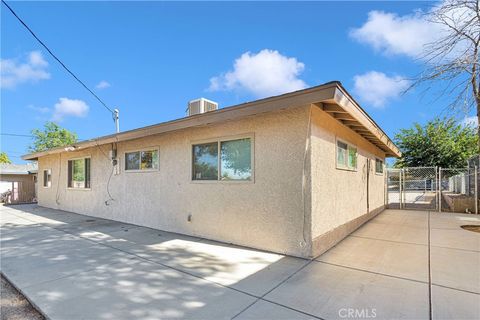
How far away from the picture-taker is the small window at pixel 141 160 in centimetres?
725

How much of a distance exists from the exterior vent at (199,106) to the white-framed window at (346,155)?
3417mm

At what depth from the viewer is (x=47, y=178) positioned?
42.2 ft

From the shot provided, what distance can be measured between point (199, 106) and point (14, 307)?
16.8 ft

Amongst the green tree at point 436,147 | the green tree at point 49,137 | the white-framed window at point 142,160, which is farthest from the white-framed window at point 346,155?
the green tree at point 49,137

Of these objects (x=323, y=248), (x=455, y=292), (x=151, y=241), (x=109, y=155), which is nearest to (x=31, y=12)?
(x=109, y=155)

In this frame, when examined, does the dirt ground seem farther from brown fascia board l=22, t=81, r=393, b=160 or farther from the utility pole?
the utility pole

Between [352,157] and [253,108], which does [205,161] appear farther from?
[352,157]

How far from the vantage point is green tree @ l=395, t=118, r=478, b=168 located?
73.7 feet

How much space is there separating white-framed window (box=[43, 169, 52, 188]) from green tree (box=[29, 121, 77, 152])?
27.2 metres

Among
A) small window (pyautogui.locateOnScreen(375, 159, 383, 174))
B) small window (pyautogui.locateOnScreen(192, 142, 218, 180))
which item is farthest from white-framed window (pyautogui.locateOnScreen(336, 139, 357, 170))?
small window (pyautogui.locateOnScreen(375, 159, 383, 174))

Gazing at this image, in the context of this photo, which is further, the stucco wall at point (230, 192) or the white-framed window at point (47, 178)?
the white-framed window at point (47, 178)

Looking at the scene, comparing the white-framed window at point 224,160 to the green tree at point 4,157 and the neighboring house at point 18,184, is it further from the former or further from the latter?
the green tree at point 4,157

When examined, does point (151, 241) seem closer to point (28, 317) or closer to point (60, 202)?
point (28, 317)

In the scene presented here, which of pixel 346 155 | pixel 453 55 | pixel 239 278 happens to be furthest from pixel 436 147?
pixel 239 278
